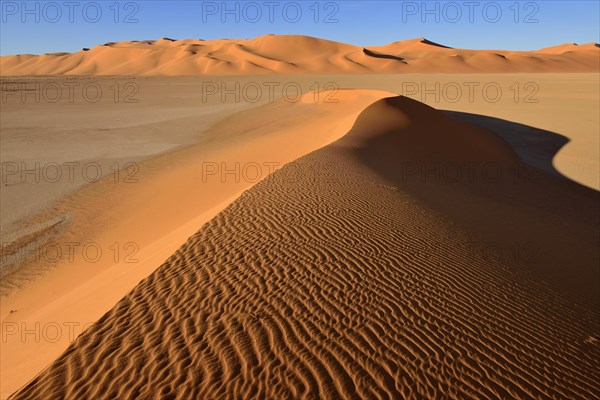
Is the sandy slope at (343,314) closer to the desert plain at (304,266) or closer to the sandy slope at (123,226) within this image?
the desert plain at (304,266)

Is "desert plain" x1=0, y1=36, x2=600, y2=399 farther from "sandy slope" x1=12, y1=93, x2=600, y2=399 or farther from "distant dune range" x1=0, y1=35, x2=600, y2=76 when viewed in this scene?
"distant dune range" x1=0, y1=35, x2=600, y2=76

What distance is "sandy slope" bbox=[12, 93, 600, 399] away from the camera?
3332 mm

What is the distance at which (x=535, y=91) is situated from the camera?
39.0 meters

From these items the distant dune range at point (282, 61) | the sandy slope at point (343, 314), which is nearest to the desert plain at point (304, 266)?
the sandy slope at point (343, 314)

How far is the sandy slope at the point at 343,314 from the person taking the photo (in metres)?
3.33

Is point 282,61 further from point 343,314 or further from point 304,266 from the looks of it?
point 343,314

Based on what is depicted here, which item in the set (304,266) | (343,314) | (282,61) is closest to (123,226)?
(304,266)

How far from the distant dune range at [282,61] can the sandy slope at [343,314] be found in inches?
2985

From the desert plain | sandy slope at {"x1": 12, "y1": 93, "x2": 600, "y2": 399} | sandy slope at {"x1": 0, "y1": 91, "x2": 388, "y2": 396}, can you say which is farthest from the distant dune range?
sandy slope at {"x1": 12, "y1": 93, "x2": 600, "y2": 399}

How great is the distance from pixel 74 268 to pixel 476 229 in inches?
289

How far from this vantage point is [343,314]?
407 cm

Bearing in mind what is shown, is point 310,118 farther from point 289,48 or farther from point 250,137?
point 289,48

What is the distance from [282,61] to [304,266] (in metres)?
92.3

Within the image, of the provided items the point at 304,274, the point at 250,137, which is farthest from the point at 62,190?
the point at 304,274
